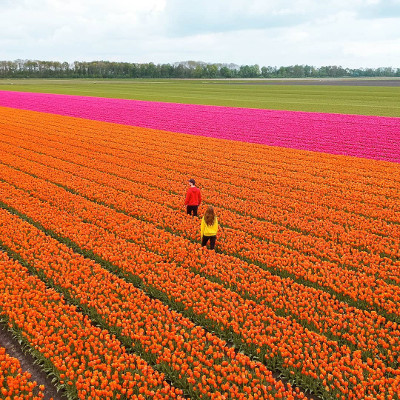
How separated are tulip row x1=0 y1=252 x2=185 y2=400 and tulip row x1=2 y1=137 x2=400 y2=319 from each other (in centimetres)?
507

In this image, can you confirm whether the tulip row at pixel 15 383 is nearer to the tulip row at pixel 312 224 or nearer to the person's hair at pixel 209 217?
the person's hair at pixel 209 217

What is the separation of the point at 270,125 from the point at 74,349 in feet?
114

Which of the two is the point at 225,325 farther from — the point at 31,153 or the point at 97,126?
the point at 97,126

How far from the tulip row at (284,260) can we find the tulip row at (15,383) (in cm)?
671

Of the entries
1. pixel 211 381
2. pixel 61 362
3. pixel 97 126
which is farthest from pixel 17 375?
pixel 97 126

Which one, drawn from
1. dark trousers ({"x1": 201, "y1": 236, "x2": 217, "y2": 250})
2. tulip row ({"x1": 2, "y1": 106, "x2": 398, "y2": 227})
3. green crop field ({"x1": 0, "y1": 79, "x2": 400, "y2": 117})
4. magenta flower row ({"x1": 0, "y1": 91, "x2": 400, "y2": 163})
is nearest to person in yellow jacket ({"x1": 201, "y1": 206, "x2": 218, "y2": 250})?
dark trousers ({"x1": 201, "y1": 236, "x2": 217, "y2": 250})

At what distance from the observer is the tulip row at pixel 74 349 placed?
266 inches

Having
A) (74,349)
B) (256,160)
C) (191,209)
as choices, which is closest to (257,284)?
(74,349)

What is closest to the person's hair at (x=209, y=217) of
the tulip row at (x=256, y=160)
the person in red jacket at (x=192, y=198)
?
the person in red jacket at (x=192, y=198)

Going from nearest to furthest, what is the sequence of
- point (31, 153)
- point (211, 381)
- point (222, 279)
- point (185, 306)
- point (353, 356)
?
1. point (211, 381)
2. point (353, 356)
3. point (185, 306)
4. point (222, 279)
5. point (31, 153)

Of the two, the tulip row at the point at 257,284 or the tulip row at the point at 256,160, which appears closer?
the tulip row at the point at 257,284

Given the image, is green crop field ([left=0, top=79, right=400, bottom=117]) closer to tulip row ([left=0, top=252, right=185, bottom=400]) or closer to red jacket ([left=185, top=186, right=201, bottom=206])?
red jacket ([left=185, top=186, right=201, bottom=206])

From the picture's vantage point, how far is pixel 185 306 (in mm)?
9422

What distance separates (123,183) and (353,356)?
13.8 m
